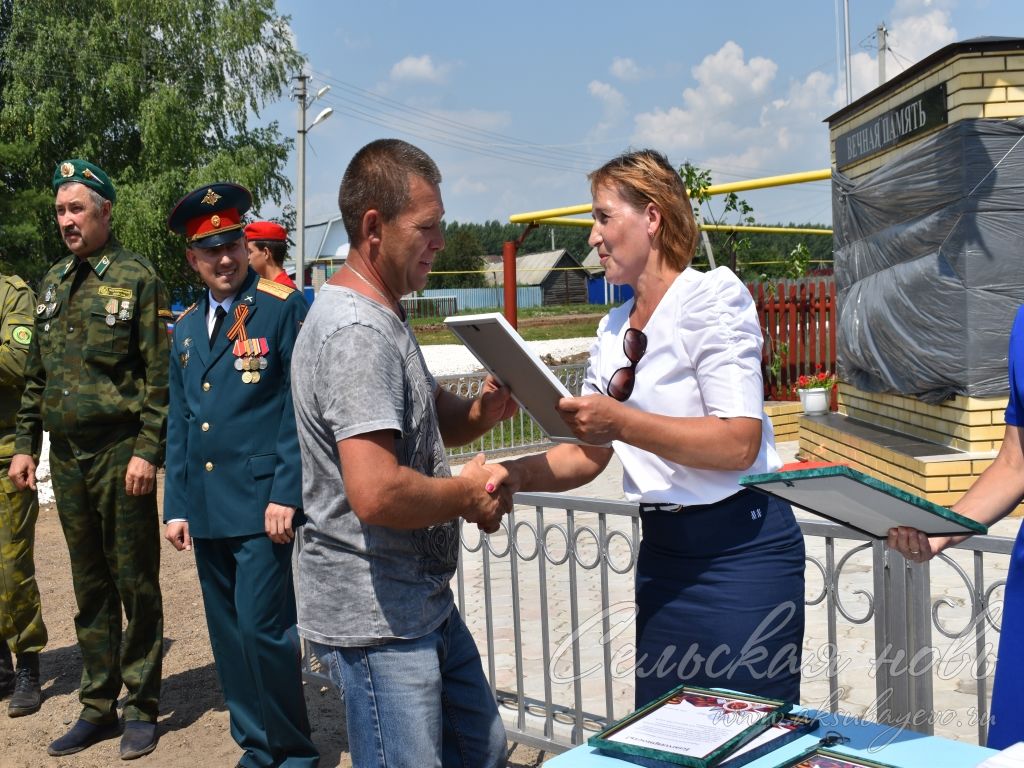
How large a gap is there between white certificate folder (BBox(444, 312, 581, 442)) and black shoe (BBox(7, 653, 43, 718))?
349cm

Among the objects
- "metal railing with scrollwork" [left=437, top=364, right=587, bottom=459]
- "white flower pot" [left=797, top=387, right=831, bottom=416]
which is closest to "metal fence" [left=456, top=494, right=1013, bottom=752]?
"white flower pot" [left=797, top=387, right=831, bottom=416]

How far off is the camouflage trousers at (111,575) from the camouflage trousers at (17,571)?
54cm

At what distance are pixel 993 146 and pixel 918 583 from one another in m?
6.12

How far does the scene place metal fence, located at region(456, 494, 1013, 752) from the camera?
9.14 feet

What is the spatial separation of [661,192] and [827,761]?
48.9 inches

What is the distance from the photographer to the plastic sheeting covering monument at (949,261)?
7770mm

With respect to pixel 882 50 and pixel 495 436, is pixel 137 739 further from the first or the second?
pixel 882 50

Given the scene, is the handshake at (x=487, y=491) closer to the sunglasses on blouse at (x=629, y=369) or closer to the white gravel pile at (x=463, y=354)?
the sunglasses on blouse at (x=629, y=369)

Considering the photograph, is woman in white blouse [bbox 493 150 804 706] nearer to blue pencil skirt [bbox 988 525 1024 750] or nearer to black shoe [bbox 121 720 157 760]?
blue pencil skirt [bbox 988 525 1024 750]

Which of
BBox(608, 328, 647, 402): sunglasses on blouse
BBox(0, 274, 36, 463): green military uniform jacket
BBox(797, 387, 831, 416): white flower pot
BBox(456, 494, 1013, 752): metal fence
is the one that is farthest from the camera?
BBox(797, 387, 831, 416): white flower pot

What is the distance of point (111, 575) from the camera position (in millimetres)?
4406

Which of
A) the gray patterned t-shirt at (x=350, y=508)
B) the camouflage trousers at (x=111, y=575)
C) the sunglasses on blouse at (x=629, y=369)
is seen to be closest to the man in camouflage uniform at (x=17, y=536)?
the camouflage trousers at (x=111, y=575)

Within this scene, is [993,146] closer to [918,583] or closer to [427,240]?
[918,583]

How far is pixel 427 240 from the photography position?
2219 millimetres
